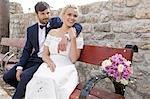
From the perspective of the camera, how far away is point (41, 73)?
313cm

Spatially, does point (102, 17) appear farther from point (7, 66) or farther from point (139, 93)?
point (7, 66)

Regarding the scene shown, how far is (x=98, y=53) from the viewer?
3.18m

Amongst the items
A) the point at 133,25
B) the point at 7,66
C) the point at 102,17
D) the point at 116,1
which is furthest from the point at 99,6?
the point at 7,66

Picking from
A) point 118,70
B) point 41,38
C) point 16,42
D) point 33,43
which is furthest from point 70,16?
point 16,42

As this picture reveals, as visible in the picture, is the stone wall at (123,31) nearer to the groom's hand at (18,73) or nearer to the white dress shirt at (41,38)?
the white dress shirt at (41,38)

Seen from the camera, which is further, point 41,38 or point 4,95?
point 4,95

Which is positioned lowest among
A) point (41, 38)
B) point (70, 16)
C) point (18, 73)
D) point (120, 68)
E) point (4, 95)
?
point (4, 95)

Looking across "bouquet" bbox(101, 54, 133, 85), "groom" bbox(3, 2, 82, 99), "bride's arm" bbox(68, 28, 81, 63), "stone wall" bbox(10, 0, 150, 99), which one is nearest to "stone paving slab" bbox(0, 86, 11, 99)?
"groom" bbox(3, 2, 82, 99)

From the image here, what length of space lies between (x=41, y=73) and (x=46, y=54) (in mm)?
266

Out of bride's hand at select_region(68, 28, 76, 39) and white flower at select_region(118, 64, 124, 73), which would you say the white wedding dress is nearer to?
bride's hand at select_region(68, 28, 76, 39)

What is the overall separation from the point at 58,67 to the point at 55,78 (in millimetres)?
212

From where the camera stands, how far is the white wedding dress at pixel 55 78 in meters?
2.93

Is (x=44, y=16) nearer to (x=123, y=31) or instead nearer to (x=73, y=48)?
(x=73, y=48)

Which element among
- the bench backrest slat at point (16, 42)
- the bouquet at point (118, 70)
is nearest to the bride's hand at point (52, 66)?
the bouquet at point (118, 70)
